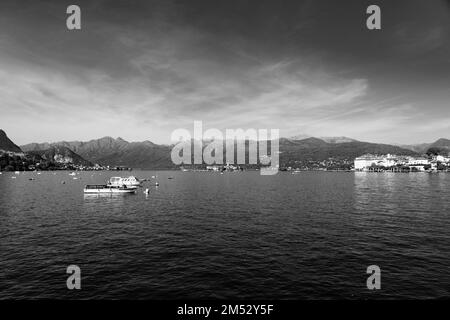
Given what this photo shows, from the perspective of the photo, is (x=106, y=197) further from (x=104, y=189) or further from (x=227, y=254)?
(x=227, y=254)

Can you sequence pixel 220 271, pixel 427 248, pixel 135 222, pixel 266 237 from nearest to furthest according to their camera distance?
pixel 220 271 → pixel 427 248 → pixel 266 237 → pixel 135 222

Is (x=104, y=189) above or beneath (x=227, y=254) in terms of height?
above

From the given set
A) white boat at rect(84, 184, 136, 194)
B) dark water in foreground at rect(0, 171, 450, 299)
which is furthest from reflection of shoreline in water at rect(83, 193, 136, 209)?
dark water in foreground at rect(0, 171, 450, 299)

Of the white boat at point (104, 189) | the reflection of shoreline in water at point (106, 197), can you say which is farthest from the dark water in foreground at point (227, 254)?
the white boat at point (104, 189)

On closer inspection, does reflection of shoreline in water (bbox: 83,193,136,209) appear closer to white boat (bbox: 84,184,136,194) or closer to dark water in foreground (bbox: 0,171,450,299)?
white boat (bbox: 84,184,136,194)

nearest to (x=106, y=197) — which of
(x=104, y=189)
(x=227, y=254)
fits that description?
(x=104, y=189)

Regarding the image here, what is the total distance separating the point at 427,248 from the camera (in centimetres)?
3931

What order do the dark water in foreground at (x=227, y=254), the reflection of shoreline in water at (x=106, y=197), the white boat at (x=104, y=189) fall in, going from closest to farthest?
1. the dark water in foreground at (x=227, y=254)
2. the reflection of shoreline in water at (x=106, y=197)
3. the white boat at (x=104, y=189)

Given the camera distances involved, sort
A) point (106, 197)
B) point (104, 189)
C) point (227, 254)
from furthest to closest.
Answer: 1. point (104, 189)
2. point (106, 197)
3. point (227, 254)

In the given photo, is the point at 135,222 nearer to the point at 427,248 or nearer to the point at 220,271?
the point at 220,271

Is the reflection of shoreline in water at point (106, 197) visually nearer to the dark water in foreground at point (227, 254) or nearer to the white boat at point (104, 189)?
the white boat at point (104, 189)
